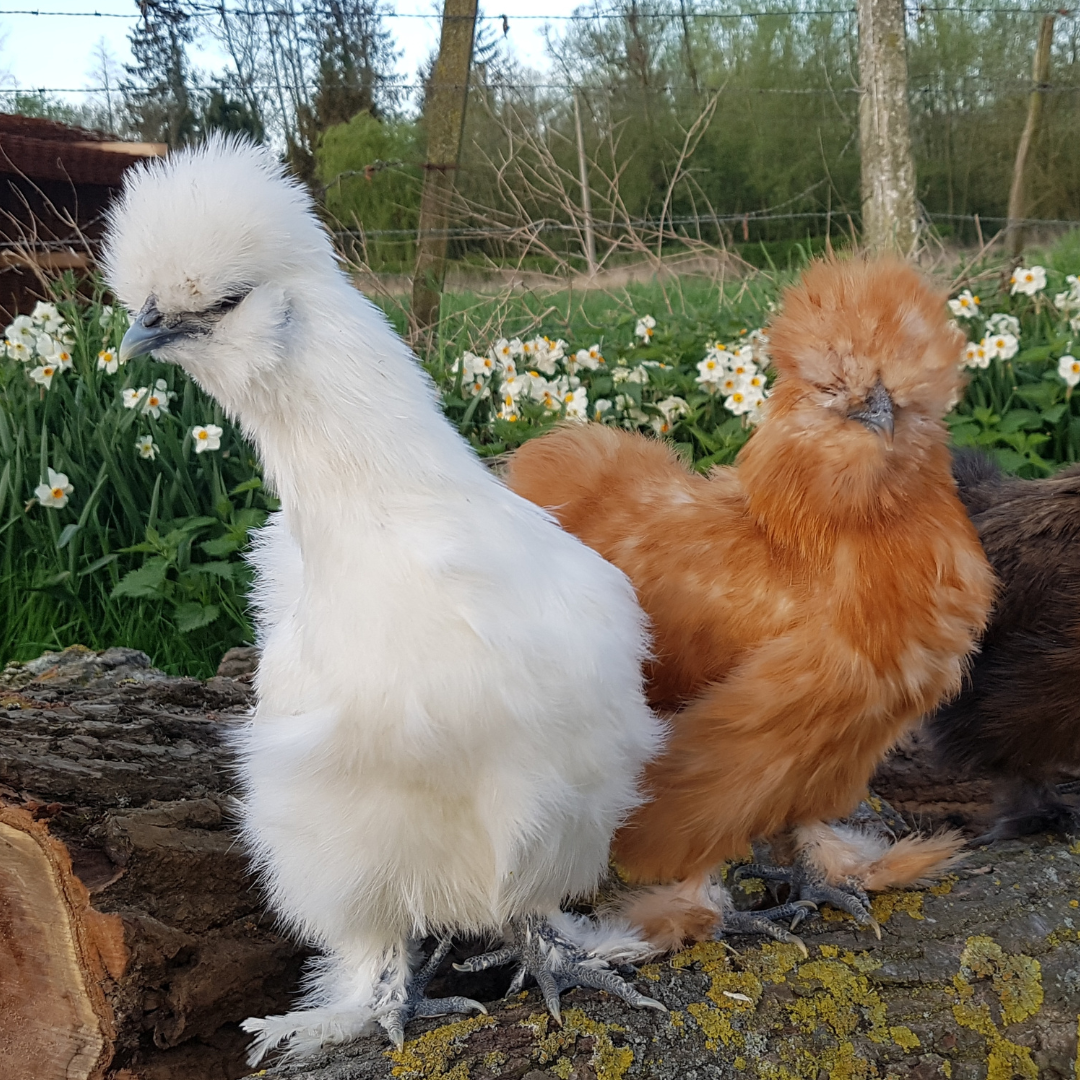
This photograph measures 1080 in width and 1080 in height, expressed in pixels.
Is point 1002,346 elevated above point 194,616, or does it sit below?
above

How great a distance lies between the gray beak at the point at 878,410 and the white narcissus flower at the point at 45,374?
10.3ft

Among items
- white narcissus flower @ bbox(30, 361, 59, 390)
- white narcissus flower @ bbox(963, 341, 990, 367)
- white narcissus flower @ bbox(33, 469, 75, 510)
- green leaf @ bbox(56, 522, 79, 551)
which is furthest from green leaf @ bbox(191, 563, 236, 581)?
white narcissus flower @ bbox(963, 341, 990, 367)

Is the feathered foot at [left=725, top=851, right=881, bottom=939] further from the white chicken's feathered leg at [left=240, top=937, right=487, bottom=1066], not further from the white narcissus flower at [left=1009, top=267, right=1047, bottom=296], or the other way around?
the white narcissus flower at [left=1009, top=267, right=1047, bottom=296]

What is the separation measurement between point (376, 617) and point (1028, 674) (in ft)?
5.21

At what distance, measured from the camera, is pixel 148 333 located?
134cm

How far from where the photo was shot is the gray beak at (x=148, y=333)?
1336 millimetres

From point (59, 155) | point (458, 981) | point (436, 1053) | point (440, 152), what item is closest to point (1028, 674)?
point (458, 981)

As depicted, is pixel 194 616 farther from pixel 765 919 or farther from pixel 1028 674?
pixel 1028 674

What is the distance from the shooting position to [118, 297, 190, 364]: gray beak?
1.34 meters

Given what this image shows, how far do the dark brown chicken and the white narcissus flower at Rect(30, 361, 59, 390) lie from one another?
10.7ft

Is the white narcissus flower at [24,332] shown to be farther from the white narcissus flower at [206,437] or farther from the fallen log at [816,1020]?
the fallen log at [816,1020]

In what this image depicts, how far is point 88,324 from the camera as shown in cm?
400

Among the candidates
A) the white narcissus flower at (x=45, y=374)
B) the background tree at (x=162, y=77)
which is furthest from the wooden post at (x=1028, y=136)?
the white narcissus flower at (x=45, y=374)

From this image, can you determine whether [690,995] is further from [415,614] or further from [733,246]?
[733,246]
